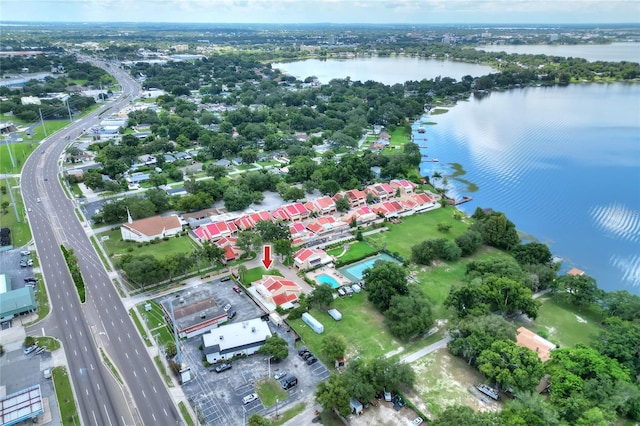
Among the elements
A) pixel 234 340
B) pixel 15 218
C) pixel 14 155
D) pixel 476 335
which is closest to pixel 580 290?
pixel 476 335

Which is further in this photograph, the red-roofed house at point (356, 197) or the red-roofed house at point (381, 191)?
the red-roofed house at point (381, 191)

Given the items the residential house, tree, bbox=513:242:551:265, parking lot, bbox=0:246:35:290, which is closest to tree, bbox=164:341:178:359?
parking lot, bbox=0:246:35:290

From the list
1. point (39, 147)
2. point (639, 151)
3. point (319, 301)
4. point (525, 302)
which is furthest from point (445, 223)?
point (39, 147)

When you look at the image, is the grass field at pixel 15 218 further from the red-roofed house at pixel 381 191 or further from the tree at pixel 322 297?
the red-roofed house at pixel 381 191

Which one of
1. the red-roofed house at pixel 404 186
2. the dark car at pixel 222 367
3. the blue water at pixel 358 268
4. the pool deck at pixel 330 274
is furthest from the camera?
the red-roofed house at pixel 404 186

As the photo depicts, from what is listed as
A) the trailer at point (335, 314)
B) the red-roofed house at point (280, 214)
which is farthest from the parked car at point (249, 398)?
the red-roofed house at point (280, 214)
